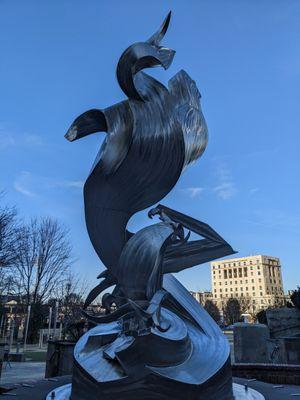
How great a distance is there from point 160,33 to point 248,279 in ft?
355

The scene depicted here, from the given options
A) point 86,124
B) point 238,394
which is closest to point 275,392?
point 238,394

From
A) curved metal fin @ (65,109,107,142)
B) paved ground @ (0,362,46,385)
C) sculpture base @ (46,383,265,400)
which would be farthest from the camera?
paved ground @ (0,362,46,385)

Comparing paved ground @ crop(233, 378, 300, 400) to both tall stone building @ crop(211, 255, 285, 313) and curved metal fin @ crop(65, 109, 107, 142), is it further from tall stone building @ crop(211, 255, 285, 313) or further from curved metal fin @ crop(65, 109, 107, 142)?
tall stone building @ crop(211, 255, 285, 313)

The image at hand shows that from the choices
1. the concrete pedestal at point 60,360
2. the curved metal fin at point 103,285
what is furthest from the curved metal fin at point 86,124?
the concrete pedestal at point 60,360

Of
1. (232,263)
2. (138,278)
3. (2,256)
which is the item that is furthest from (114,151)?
(232,263)

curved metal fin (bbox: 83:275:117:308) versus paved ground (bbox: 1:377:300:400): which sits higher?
curved metal fin (bbox: 83:275:117:308)

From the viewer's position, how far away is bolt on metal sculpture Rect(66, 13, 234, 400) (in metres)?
6.35

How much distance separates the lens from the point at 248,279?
110m

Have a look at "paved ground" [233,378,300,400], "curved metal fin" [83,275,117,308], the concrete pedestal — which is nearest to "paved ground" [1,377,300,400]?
"paved ground" [233,378,300,400]

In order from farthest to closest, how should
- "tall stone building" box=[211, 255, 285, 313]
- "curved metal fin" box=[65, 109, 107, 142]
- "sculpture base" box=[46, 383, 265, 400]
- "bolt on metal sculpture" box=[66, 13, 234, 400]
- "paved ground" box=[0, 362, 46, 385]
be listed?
"tall stone building" box=[211, 255, 285, 313], "paved ground" box=[0, 362, 46, 385], "curved metal fin" box=[65, 109, 107, 142], "sculpture base" box=[46, 383, 265, 400], "bolt on metal sculpture" box=[66, 13, 234, 400]

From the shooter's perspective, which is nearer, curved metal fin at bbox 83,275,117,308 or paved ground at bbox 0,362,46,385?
curved metal fin at bbox 83,275,117,308

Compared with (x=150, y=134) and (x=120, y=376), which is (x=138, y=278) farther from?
(x=150, y=134)

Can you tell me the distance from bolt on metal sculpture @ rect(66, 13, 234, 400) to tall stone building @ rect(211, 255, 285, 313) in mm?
100433

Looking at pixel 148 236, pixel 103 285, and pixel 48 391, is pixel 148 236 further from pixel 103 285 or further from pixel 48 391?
pixel 48 391
